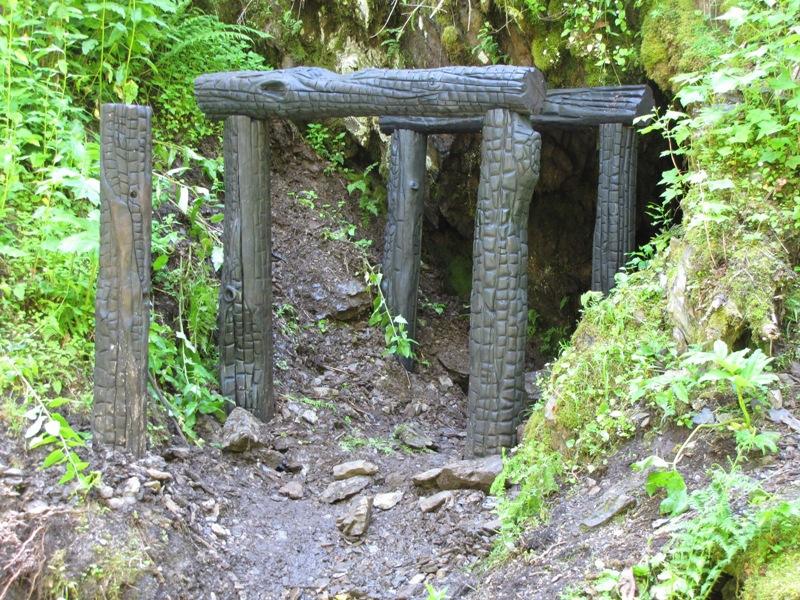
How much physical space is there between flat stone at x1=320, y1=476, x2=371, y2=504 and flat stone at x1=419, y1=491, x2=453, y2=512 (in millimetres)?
567

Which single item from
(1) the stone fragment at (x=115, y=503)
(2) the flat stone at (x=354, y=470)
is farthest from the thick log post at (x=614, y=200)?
(1) the stone fragment at (x=115, y=503)

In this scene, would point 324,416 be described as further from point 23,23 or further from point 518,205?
point 23,23

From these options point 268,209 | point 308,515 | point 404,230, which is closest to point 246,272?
point 268,209

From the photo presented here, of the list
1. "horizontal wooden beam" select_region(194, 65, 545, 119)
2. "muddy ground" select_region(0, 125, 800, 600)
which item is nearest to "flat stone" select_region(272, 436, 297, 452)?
"muddy ground" select_region(0, 125, 800, 600)

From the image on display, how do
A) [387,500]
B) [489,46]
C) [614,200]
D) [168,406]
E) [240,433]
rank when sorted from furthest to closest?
[489,46] → [614,200] → [240,433] → [168,406] → [387,500]

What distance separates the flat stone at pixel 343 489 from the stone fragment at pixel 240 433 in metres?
0.60

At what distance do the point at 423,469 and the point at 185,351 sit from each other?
1883 millimetres

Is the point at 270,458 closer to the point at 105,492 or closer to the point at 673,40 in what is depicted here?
the point at 105,492

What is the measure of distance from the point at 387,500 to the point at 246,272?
1867mm

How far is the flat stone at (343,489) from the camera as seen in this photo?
5148 millimetres

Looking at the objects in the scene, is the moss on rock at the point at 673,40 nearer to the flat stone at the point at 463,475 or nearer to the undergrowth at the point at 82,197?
the flat stone at the point at 463,475

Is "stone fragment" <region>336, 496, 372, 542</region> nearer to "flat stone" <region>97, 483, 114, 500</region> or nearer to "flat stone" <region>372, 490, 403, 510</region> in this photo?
"flat stone" <region>372, 490, 403, 510</region>

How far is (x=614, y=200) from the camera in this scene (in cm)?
621

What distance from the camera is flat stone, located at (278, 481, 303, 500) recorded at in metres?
5.18
